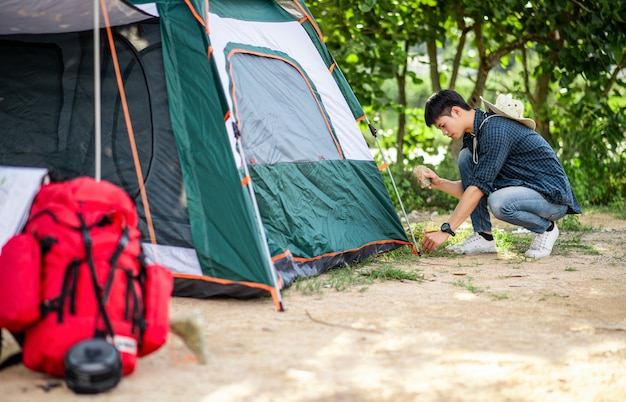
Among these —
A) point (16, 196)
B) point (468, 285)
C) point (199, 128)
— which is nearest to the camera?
point (16, 196)

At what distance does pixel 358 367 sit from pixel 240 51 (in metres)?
2.15

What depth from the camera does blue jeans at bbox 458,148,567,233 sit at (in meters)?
5.22

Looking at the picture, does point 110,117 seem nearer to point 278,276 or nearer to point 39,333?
point 278,276

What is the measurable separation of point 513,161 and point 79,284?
3.38 meters

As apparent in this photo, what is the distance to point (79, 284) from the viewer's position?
9.10 feet

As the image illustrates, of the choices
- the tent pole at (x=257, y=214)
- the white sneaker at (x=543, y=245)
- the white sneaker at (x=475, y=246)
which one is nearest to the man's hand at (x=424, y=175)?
the white sneaker at (x=475, y=246)

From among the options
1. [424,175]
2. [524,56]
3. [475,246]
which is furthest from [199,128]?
[524,56]

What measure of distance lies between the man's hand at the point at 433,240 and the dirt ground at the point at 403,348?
0.49 meters

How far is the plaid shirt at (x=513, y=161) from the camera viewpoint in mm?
5078

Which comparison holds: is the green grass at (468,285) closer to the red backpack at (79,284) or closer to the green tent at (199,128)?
the green tent at (199,128)

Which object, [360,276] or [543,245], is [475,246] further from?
[360,276]

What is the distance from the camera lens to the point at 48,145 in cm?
446

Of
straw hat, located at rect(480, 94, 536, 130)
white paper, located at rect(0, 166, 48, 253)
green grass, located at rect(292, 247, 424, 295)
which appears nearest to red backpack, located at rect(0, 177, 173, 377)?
white paper, located at rect(0, 166, 48, 253)

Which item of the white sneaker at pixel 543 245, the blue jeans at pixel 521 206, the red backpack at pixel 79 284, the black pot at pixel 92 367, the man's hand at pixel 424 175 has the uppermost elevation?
the red backpack at pixel 79 284
